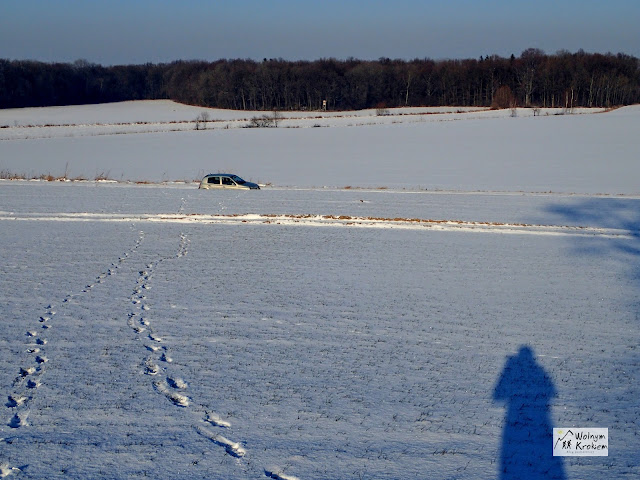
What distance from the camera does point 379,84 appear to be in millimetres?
119375

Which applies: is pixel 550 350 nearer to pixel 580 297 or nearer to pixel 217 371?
pixel 580 297

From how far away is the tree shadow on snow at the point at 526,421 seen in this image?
707 cm

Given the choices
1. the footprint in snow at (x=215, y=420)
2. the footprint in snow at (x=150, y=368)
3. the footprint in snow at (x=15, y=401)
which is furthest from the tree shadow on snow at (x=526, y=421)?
the footprint in snow at (x=15, y=401)

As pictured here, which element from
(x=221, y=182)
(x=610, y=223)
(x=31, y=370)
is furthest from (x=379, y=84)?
(x=31, y=370)

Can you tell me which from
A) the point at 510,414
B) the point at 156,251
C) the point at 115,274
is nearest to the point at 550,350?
the point at 510,414

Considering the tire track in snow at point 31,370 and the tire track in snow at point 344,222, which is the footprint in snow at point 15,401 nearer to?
the tire track in snow at point 31,370

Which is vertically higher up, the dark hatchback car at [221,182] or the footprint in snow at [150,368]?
the dark hatchback car at [221,182]

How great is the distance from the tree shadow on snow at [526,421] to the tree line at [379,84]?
100 meters

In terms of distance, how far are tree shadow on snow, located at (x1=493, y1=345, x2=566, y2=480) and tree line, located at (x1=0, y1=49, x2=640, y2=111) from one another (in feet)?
328

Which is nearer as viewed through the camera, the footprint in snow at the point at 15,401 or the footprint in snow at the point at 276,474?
the footprint in snow at the point at 276,474

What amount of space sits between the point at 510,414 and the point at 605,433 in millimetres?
1124

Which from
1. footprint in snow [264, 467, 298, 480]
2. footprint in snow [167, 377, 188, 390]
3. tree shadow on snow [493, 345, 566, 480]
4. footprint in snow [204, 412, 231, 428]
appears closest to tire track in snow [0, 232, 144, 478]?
footprint in snow [167, 377, 188, 390]

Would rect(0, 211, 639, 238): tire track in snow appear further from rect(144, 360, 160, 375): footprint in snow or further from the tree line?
the tree line

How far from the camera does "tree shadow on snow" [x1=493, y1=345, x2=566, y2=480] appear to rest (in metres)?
7.07
